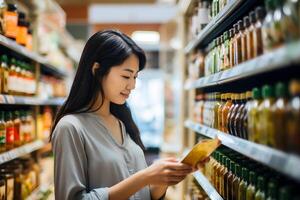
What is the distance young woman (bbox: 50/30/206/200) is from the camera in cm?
192

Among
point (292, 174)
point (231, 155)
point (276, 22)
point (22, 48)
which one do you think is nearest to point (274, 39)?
point (276, 22)

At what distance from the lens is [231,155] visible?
2465mm

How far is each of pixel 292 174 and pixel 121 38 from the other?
1307 millimetres

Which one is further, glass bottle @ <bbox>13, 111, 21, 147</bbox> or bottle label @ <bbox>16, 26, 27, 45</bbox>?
bottle label @ <bbox>16, 26, 27, 45</bbox>

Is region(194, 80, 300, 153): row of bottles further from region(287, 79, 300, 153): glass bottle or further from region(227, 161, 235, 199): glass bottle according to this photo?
region(227, 161, 235, 199): glass bottle

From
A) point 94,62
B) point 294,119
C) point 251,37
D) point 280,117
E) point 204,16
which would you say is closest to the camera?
point 294,119

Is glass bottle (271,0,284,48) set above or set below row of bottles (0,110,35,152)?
above

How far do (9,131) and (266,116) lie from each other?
78.3 inches

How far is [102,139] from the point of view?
2.15 meters

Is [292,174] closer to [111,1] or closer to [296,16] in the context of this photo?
[296,16]

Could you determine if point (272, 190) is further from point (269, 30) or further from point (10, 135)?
point (10, 135)

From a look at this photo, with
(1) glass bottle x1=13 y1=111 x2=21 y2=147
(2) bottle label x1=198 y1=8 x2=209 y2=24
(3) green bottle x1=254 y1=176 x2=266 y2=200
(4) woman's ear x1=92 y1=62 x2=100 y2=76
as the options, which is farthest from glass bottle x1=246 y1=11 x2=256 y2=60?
(1) glass bottle x1=13 y1=111 x2=21 y2=147

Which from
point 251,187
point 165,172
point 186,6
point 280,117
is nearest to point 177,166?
point 165,172

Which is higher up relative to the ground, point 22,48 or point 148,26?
point 148,26
